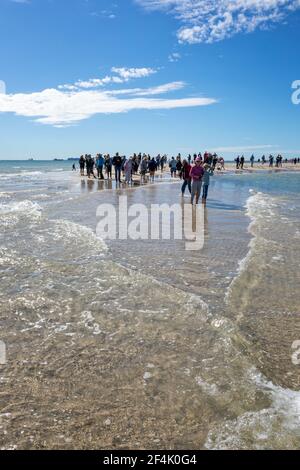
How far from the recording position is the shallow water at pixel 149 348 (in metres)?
3.23

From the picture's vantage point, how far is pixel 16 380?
12.8 feet

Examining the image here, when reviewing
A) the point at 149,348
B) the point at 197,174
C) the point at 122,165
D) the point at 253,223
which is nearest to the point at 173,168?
the point at 122,165

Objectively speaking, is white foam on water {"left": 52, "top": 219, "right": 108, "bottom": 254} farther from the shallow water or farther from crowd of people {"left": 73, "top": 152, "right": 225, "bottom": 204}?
crowd of people {"left": 73, "top": 152, "right": 225, "bottom": 204}

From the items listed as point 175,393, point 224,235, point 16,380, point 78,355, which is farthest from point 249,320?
point 224,235

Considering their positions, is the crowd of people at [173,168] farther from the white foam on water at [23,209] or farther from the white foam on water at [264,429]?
the white foam on water at [264,429]

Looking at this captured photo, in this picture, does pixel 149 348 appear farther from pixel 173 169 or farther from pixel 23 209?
pixel 173 169

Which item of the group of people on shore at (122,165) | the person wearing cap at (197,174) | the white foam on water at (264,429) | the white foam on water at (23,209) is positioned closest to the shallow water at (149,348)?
the white foam on water at (264,429)

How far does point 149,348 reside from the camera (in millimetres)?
4547

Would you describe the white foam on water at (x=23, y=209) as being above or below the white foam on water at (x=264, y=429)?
above

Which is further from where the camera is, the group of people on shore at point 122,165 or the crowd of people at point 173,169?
the group of people on shore at point 122,165

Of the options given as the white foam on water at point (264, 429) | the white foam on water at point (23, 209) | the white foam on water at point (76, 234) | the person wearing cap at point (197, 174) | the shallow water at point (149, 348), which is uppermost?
the person wearing cap at point (197, 174)

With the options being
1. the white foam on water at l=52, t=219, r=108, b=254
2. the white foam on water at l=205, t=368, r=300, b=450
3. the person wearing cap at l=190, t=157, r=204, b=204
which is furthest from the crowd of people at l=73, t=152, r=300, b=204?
the white foam on water at l=205, t=368, r=300, b=450

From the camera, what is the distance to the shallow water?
127 inches
